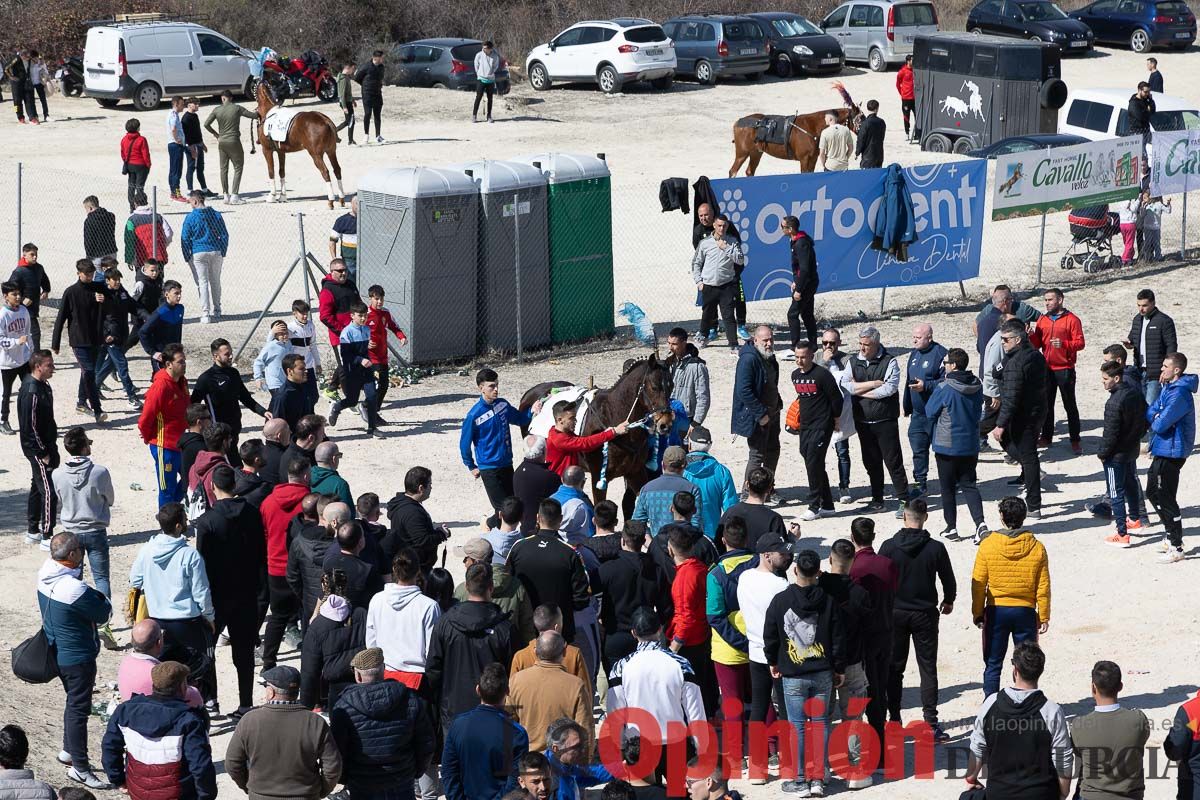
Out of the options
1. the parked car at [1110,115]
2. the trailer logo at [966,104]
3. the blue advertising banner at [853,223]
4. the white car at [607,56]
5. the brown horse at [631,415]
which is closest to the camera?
the brown horse at [631,415]

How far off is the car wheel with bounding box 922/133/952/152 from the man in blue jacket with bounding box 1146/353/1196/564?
60.2 ft

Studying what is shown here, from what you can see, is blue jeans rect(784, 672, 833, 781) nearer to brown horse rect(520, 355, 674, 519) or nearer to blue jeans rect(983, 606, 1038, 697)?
blue jeans rect(983, 606, 1038, 697)

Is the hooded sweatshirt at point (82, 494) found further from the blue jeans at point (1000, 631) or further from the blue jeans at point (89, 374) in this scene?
the blue jeans at point (1000, 631)

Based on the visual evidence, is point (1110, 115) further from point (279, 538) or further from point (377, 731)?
point (377, 731)

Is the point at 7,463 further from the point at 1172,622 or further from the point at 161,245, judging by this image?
the point at 1172,622

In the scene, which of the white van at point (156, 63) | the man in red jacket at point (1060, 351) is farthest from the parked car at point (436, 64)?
the man in red jacket at point (1060, 351)

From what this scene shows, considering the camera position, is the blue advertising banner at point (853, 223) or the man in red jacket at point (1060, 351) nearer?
the man in red jacket at point (1060, 351)

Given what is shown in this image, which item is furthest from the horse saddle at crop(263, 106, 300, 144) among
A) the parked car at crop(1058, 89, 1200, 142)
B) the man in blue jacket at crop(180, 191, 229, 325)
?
the parked car at crop(1058, 89, 1200, 142)

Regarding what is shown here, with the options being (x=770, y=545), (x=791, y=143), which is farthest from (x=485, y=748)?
(x=791, y=143)

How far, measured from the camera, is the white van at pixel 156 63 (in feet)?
105

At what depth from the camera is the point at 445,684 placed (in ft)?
26.9

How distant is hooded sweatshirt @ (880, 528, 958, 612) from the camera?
9320 mm

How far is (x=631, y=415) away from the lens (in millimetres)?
12250

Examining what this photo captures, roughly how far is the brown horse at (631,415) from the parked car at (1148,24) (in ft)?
106
